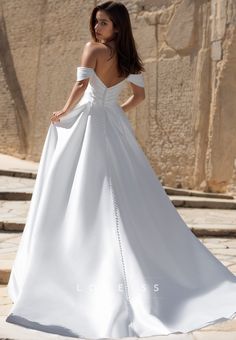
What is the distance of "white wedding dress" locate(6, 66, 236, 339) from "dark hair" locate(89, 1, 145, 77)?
3.1 inches

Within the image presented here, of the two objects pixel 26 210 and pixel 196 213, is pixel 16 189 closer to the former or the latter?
pixel 26 210

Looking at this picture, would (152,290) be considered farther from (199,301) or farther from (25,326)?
(25,326)

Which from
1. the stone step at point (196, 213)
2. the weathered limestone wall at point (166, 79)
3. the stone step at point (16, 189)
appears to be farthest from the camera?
the weathered limestone wall at point (166, 79)

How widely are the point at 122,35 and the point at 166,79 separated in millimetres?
6686

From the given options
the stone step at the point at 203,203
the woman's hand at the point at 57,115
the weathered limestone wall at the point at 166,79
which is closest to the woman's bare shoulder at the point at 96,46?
the woman's hand at the point at 57,115

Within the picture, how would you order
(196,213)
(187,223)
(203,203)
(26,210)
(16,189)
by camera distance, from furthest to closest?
1. (16,189)
2. (203,203)
3. (196,213)
4. (26,210)
5. (187,223)

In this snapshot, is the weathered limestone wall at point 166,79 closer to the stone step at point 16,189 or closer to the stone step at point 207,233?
the stone step at point 207,233

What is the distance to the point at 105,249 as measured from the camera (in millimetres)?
3080

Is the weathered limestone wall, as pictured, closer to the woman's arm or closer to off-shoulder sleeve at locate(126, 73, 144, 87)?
off-shoulder sleeve at locate(126, 73, 144, 87)

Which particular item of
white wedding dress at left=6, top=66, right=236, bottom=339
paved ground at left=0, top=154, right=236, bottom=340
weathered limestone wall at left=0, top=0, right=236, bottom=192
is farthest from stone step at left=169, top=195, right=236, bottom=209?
white wedding dress at left=6, top=66, right=236, bottom=339

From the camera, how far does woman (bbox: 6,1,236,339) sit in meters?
2.91

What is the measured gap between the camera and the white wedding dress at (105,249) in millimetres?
2896

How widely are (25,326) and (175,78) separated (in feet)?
23.8

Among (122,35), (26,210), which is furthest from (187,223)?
(122,35)
